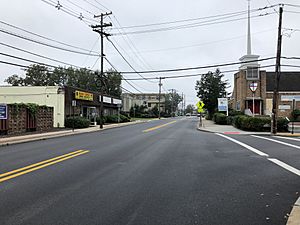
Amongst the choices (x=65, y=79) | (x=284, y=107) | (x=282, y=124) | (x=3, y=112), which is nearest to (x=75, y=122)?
(x=3, y=112)

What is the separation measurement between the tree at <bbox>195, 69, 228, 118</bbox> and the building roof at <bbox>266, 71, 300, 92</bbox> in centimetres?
782

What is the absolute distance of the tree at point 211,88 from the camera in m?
44.7

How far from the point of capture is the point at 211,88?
44.9 m

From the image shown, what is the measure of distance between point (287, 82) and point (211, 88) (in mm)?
11593

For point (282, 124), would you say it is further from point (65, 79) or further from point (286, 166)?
point (65, 79)

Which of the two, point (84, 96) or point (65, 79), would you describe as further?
point (65, 79)

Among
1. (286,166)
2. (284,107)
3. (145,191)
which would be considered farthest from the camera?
(284,107)

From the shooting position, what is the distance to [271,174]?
23.8 ft

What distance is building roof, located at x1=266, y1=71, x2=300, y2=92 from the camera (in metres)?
37.2

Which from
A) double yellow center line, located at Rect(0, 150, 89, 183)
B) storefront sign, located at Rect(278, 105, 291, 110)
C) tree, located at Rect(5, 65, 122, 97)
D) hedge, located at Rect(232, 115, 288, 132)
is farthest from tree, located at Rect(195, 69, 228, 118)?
double yellow center line, located at Rect(0, 150, 89, 183)

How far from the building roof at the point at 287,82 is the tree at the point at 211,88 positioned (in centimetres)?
782

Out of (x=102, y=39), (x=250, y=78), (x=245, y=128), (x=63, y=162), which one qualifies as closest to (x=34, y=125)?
(x=102, y=39)

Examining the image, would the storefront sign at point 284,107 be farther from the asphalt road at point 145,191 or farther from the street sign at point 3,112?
the street sign at point 3,112

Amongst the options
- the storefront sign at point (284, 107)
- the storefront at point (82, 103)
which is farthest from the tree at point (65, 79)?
the storefront sign at point (284, 107)
